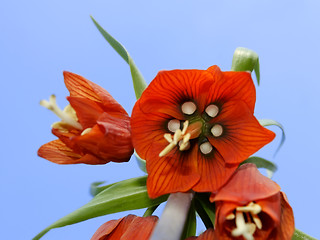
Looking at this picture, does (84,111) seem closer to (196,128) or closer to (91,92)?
(91,92)

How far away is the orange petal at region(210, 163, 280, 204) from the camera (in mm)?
765

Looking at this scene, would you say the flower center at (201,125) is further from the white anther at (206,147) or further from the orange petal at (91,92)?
the orange petal at (91,92)

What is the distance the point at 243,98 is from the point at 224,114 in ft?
0.31

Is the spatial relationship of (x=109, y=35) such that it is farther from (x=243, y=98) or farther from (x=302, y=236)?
(x=302, y=236)

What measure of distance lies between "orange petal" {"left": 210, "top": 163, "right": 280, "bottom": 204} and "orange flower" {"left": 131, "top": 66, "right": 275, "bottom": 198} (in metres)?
0.02

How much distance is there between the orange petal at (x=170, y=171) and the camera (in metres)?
0.88

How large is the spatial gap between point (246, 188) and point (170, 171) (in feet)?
0.58

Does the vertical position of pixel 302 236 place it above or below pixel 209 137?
below

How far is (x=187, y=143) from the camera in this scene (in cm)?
89

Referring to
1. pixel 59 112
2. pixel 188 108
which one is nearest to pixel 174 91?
Result: pixel 188 108

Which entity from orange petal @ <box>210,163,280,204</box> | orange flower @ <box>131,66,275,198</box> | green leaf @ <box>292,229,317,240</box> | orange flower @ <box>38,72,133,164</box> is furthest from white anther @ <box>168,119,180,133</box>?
green leaf @ <box>292,229,317,240</box>

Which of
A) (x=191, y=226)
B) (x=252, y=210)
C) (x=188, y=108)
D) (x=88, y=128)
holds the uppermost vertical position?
(x=88, y=128)

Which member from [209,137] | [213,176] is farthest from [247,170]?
[209,137]

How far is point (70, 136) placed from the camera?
875mm
